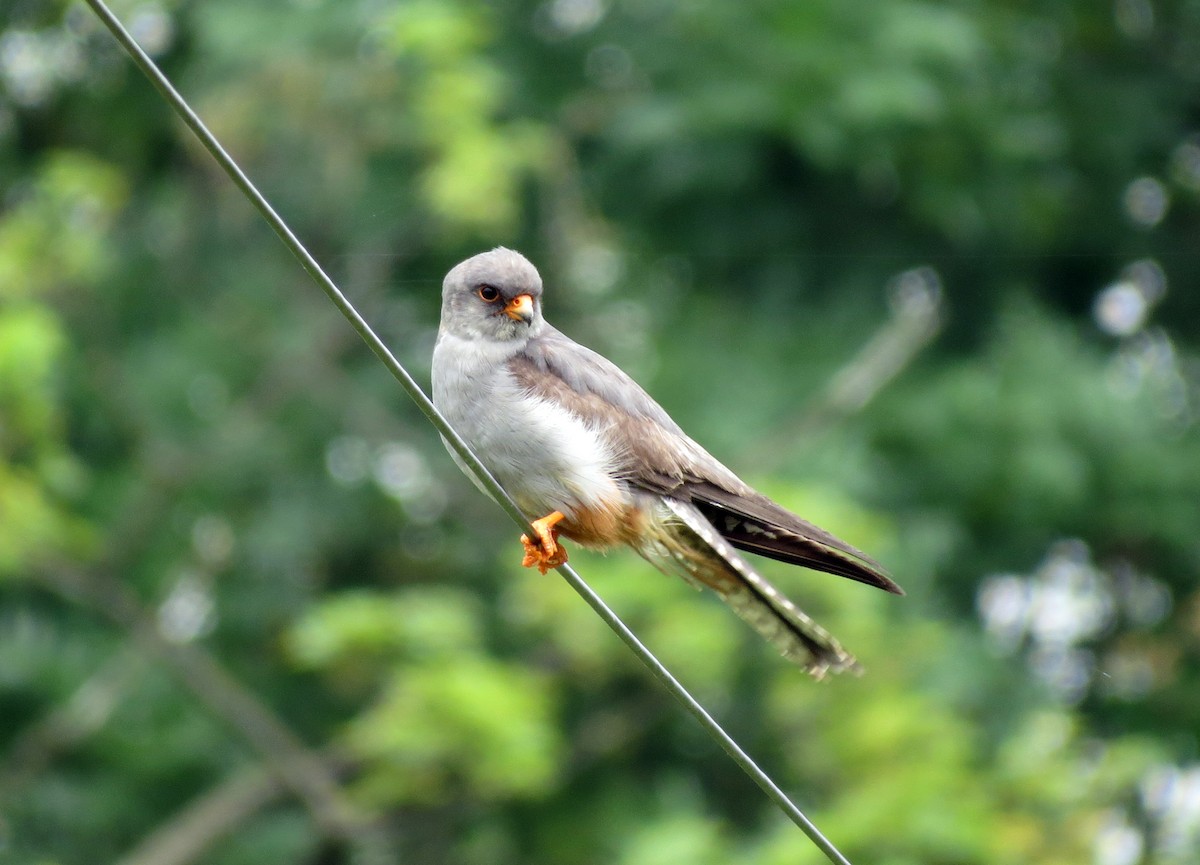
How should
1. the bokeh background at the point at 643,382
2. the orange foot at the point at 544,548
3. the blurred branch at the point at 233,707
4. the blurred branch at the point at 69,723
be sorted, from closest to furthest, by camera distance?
the orange foot at the point at 544,548 → the bokeh background at the point at 643,382 → the blurred branch at the point at 233,707 → the blurred branch at the point at 69,723

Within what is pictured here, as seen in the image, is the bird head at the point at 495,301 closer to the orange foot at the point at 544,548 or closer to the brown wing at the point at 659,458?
the brown wing at the point at 659,458

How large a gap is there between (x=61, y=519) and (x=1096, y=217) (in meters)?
8.16

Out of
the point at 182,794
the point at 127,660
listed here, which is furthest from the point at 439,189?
the point at 182,794

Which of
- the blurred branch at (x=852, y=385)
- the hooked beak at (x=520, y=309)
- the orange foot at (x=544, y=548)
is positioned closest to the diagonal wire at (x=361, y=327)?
the orange foot at (x=544, y=548)

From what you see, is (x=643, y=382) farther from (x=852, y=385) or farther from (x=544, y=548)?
(x=544, y=548)

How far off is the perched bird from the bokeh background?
3.68 m

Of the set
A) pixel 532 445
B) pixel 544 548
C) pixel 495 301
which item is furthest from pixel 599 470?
pixel 495 301

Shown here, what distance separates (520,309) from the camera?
4473 millimetres

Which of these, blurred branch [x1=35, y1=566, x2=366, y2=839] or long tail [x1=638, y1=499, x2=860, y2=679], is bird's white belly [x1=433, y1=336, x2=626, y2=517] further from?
blurred branch [x1=35, y1=566, x2=366, y2=839]

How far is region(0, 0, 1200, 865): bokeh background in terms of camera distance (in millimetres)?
8688

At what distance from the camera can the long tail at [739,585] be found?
390cm

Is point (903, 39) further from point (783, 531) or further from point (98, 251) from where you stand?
point (783, 531)

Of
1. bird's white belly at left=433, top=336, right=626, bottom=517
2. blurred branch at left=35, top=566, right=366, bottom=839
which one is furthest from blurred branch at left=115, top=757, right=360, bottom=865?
bird's white belly at left=433, top=336, right=626, bottom=517

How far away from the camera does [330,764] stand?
31.8ft
